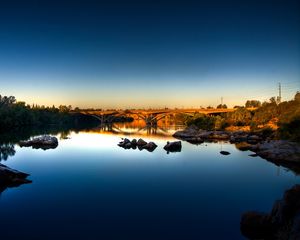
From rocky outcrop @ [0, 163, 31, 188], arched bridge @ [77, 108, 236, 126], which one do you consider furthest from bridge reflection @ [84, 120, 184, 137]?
rocky outcrop @ [0, 163, 31, 188]

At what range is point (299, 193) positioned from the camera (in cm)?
1245

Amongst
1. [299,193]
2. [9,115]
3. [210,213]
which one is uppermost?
[9,115]

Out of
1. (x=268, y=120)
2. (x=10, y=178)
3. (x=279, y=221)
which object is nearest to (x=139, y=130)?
(x=268, y=120)

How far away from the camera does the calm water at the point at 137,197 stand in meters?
13.7

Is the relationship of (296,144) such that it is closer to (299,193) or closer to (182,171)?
(182,171)

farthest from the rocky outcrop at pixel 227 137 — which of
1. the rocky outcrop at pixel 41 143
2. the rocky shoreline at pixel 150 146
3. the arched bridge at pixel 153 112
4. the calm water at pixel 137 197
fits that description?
the rocky outcrop at pixel 41 143

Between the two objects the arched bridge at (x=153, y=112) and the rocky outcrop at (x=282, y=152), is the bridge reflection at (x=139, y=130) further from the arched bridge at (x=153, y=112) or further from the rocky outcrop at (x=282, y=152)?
the rocky outcrop at (x=282, y=152)

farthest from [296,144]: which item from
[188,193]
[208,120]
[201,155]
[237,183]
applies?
[208,120]

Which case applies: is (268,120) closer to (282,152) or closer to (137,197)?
(282,152)

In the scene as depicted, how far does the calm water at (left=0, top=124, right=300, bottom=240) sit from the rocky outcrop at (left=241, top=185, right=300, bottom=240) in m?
0.84

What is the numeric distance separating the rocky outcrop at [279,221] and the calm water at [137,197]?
0.84m

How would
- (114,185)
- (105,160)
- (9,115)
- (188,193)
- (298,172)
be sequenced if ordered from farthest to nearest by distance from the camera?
1. (9,115)
2. (105,160)
3. (298,172)
4. (114,185)
5. (188,193)

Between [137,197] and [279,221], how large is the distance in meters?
9.52

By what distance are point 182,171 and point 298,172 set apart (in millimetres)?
11544
